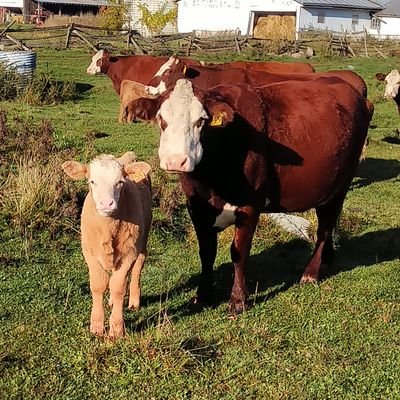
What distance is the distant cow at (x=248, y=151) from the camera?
4777mm

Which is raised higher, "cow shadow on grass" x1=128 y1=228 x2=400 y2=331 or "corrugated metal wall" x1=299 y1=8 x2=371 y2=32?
"corrugated metal wall" x1=299 y1=8 x2=371 y2=32

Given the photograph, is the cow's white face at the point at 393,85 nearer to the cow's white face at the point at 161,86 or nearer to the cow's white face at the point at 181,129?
the cow's white face at the point at 161,86

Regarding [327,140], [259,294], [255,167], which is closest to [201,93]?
[255,167]

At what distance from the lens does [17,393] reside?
397cm

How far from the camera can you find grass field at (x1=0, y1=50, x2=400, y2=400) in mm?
4176

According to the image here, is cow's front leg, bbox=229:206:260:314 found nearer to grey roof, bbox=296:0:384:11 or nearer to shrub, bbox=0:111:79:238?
shrub, bbox=0:111:79:238

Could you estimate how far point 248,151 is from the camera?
5344mm

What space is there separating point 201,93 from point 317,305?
2.09 meters

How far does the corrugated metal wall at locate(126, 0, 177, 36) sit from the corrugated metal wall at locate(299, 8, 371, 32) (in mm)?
11797

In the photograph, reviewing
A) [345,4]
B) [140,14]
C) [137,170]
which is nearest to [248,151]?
[137,170]

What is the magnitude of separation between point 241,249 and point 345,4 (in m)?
53.9

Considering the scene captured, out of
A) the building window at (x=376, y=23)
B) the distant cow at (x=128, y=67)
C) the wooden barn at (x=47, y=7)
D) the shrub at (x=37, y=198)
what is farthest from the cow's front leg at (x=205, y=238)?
the wooden barn at (x=47, y=7)

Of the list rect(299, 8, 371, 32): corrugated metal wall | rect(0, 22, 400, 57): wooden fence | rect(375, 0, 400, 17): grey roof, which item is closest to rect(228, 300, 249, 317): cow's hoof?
rect(0, 22, 400, 57): wooden fence

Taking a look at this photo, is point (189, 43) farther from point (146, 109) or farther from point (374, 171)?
point (146, 109)
